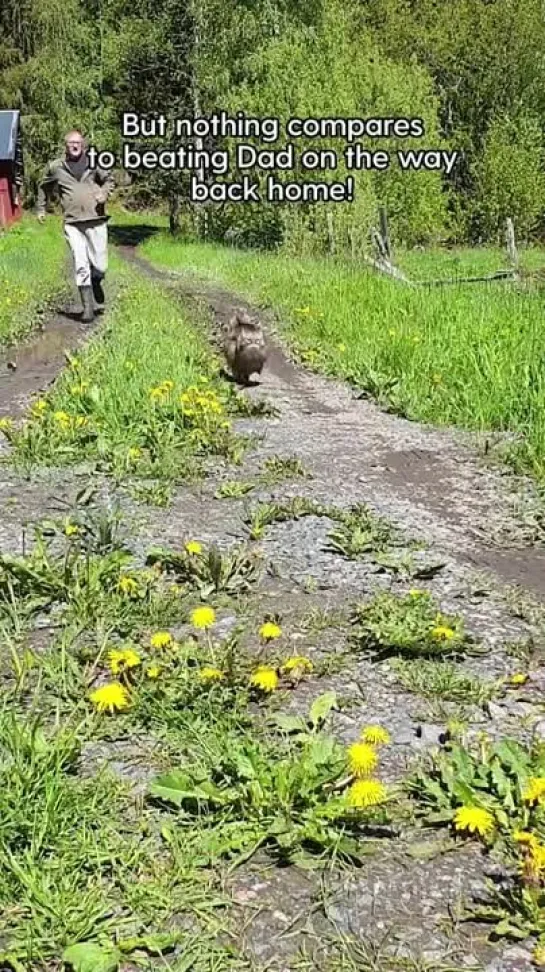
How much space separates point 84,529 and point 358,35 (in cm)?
3818

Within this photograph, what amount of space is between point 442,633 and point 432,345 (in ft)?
18.8

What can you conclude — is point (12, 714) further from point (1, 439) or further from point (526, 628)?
point (1, 439)

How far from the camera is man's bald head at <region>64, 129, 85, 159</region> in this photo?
41.9ft

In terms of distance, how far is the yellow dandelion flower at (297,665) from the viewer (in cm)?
321

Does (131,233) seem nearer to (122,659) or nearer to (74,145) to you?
(74,145)

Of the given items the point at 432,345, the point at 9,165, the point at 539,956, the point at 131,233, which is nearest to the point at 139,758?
the point at 539,956

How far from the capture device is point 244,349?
28.3ft

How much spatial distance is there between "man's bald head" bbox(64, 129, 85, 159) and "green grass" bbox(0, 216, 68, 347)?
6.84 ft

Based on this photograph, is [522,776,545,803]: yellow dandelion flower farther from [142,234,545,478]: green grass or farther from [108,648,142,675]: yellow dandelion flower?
[142,234,545,478]: green grass

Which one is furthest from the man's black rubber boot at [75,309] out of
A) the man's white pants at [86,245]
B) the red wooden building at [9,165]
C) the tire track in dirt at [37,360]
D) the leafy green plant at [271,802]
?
the red wooden building at [9,165]

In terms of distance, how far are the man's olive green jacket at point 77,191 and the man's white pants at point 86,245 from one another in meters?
0.10

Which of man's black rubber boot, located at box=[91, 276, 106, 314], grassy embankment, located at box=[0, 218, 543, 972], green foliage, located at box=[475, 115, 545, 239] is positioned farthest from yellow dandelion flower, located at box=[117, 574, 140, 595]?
green foliage, located at box=[475, 115, 545, 239]

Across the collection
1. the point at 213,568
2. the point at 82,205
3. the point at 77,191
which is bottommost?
the point at 213,568

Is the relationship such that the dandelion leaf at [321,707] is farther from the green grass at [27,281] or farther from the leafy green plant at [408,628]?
the green grass at [27,281]
